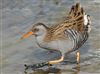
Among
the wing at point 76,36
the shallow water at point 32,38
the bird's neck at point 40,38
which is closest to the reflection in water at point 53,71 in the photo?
the shallow water at point 32,38

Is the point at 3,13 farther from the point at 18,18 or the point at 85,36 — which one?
the point at 85,36

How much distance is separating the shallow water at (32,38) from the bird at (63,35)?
1.22 feet

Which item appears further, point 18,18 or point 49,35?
point 18,18

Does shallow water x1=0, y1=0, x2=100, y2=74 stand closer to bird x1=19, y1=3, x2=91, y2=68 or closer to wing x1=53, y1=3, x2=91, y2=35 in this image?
bird x1=19, y1=3, x2=91, y2=68

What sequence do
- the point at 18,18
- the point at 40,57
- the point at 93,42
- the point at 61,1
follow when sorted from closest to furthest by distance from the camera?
1. the point at 40,57
2. the point at 93,42
3. the point at 18,18
4. the point at 61,1

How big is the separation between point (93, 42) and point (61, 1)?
367 cm

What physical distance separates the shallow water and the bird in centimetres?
37

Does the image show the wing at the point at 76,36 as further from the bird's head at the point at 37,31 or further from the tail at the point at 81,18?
the bird's head at the point at 37,31

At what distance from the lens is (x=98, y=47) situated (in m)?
8.53

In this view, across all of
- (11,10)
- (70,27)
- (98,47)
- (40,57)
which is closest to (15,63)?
(40,57)

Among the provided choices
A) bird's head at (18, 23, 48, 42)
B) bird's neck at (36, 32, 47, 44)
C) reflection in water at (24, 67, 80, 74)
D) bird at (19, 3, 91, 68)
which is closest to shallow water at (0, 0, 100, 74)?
reflection in water at (24, 67, 80, 74)

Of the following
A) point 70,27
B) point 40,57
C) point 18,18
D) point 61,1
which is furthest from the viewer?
point 61,1

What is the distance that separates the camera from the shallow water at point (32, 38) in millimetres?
7660

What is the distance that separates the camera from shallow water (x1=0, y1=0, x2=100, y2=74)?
7.66 metres
